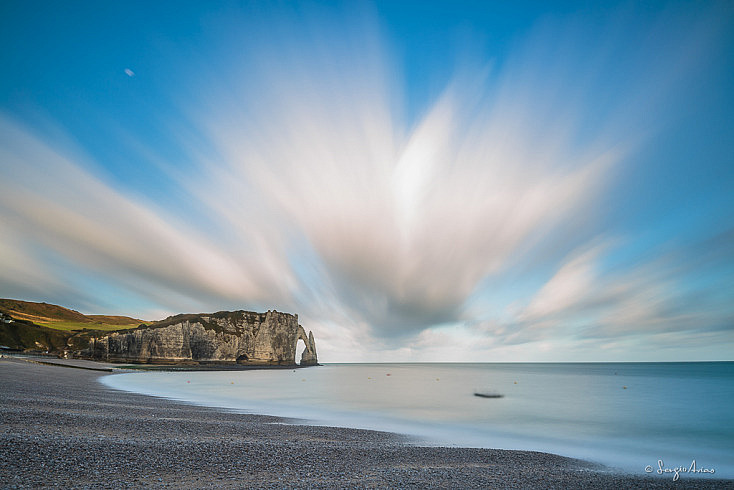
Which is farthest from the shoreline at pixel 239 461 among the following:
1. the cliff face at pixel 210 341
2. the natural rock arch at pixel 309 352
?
the natural rock arch at pixel 309 352

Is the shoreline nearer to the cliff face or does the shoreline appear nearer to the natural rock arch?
Answer: the cliff face

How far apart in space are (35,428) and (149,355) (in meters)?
108

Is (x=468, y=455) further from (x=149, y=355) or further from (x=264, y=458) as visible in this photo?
(x=149, y=355)

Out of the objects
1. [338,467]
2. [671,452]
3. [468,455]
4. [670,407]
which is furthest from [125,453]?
[670,407]

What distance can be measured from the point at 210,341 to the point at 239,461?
373 ft

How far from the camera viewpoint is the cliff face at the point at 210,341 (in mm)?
102750

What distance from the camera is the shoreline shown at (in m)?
8.45

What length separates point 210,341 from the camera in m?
112

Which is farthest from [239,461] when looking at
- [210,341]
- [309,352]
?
[309,352]

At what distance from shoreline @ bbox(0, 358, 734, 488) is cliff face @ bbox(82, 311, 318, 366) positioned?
10124cm

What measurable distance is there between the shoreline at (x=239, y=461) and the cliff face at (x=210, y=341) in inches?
3986

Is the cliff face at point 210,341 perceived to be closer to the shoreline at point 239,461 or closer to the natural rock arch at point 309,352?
the natural rock arch at point 309,352

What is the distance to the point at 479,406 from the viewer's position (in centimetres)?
3588

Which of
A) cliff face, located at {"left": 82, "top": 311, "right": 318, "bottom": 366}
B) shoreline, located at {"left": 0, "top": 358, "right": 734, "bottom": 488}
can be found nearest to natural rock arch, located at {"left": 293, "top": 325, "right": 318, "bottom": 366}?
cliff face, located at {"left": 82, "top": 311, "right": 318, "bottom": 366}
